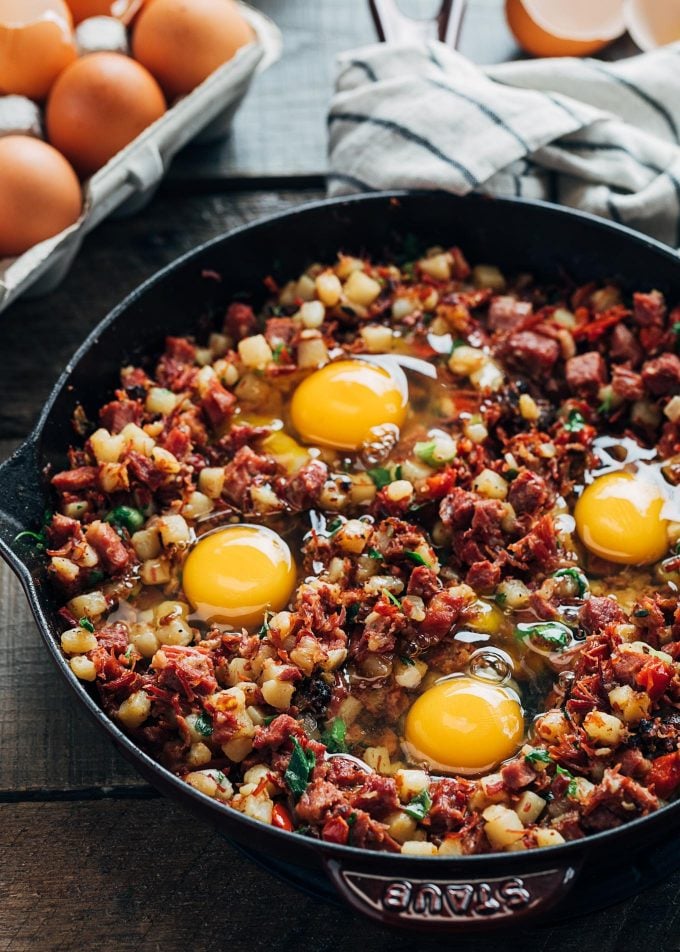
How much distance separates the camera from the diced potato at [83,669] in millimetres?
3076

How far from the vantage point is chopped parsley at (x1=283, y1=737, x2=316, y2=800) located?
116 inches

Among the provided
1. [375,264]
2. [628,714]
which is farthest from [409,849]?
[375,264]

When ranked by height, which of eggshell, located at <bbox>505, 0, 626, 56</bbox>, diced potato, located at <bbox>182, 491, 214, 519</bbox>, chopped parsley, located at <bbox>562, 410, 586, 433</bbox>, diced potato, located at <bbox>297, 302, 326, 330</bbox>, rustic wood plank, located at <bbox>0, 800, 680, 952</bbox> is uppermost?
eggshell, located at <bbox>505, 0, 626, 56</bbox>

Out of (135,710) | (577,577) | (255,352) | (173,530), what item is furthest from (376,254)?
(135,710)

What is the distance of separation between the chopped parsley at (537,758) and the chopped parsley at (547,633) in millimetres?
349

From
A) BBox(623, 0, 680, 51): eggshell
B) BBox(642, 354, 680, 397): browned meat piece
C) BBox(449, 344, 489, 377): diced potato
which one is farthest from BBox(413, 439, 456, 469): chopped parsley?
BBox(623, 0, 680, 51): eggshell

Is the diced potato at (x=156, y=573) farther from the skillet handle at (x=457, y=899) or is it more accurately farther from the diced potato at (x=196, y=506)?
the skillet handle at (x=457, y=899)

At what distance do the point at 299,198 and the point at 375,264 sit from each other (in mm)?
779

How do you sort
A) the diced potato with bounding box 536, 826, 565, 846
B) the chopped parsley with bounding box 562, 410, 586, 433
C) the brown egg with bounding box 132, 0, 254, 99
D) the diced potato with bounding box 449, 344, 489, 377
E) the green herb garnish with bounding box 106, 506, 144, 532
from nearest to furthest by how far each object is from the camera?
1. the diced potato with bounding box 536, 826, 565, 846
2. the green herb garnish with bounding box 106, 506, 144, 532
3. the chopped parsley with bounding box 562, 410, 586, 433
4. the diced potato with bounding box 449, 344, 489, 377
5. the brown egg with bounding box 132, 0, 254, 99

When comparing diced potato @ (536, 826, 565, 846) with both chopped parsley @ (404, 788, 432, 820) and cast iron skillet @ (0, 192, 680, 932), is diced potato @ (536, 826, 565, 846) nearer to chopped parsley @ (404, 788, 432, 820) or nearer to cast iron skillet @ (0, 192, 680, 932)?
cast iron skillet @ (0, 192, 680, 932)

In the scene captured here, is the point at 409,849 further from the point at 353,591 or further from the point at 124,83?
the point at 124,83

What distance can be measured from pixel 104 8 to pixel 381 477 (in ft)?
7.45

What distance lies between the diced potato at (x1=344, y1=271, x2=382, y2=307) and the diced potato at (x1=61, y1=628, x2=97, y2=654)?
1507mm

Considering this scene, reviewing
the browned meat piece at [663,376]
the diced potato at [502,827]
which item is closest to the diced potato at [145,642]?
the diced potato at [502,827]
